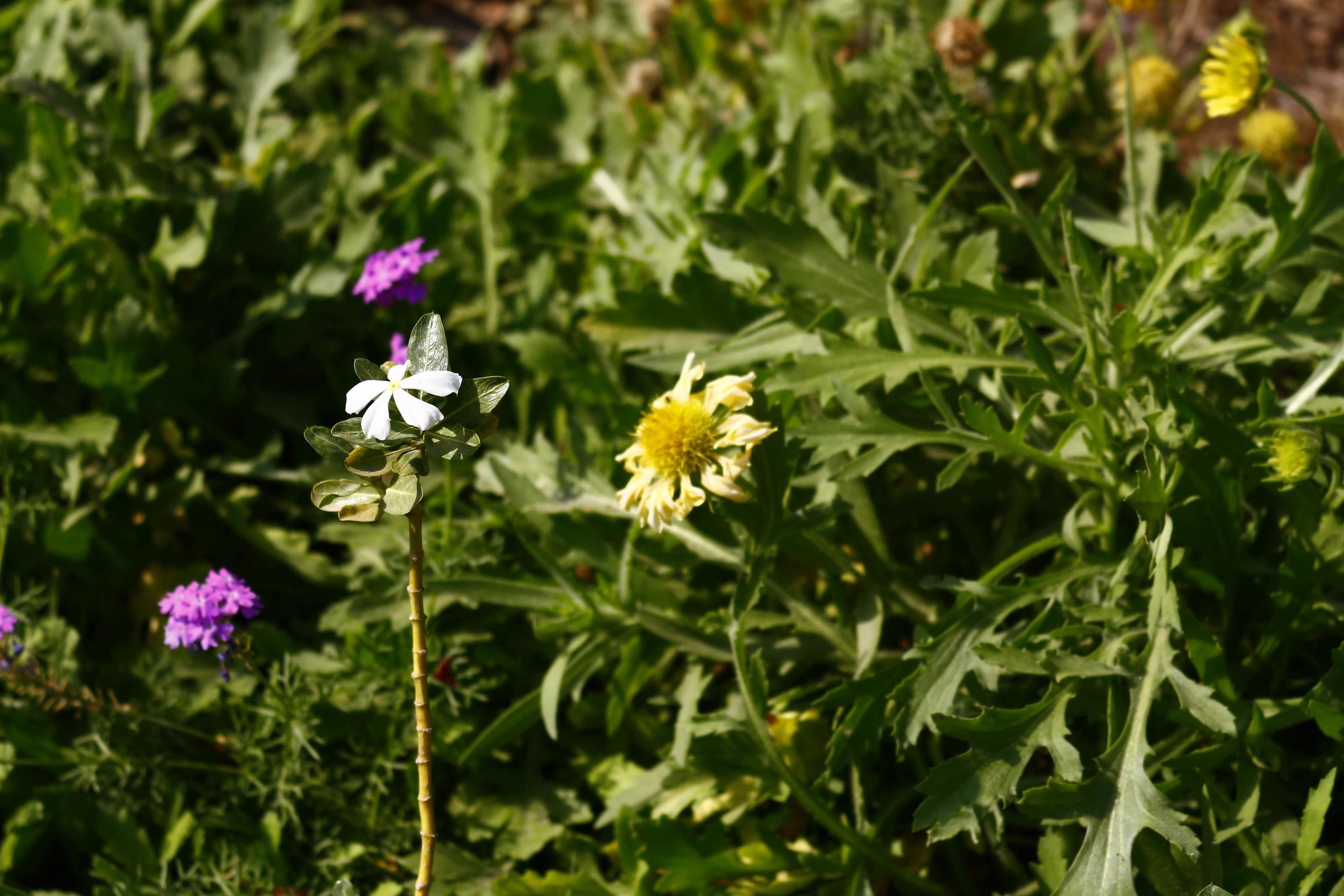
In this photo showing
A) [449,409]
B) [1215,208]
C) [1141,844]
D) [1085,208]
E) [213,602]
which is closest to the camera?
[449,409]

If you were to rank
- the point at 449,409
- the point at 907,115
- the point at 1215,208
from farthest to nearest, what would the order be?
the point at 907,115
the point at 1215,208
the point at 449,409

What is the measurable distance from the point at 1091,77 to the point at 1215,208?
1082 millimetres

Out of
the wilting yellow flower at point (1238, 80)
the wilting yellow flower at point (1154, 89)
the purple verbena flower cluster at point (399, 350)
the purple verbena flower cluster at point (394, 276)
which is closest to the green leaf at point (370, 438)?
the purple verbena flower cluster at point (399, 350)

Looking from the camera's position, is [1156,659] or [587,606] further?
[587,606]

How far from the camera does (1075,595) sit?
198 centimetres

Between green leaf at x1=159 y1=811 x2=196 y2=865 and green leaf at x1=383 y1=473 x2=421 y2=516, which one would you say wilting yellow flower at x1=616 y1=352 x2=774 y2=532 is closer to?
green leaf at x1=383 y1=473 x2=421 y2=516

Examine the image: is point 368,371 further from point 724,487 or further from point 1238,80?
point 1238,80

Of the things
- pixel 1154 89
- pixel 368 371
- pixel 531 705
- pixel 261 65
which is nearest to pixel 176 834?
pixel 531 705

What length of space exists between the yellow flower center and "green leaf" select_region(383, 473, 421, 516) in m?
0.40

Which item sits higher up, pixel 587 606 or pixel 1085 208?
pixel 1085 208

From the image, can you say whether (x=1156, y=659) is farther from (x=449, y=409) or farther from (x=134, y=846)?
(x=134, y=846)

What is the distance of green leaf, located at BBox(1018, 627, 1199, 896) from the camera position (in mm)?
1675

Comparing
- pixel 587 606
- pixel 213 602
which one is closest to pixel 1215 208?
pixel 587 606

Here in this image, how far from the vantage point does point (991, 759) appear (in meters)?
1.78
